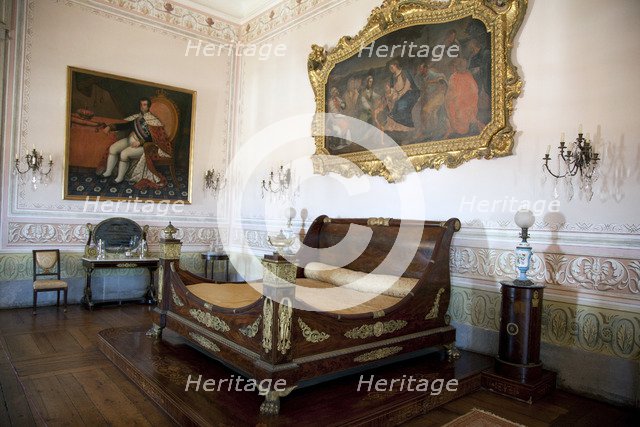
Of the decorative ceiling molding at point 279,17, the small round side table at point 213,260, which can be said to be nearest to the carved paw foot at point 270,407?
the small round side table at point 213,260

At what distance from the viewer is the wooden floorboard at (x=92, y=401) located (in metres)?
2.90

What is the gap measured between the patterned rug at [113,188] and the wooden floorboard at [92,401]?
8.78 feet

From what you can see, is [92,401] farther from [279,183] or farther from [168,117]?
[168,117]

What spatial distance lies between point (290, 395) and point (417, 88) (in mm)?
3586

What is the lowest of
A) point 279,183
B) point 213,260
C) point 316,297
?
point 213,260

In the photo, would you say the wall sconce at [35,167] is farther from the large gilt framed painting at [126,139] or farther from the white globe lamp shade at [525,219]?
the white globe lamp shade at [525,219]

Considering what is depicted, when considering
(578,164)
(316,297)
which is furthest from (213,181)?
(578,164)

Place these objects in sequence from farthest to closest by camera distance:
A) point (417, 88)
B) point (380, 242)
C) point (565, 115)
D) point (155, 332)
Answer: point (417, 88)
point (380, 242)
point (155, 332)
point (565, 115)

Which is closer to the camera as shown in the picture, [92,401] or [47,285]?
[92,401]

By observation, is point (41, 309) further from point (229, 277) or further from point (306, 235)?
point (306, 235)

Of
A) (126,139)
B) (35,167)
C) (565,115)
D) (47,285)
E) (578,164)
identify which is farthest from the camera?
(126,139)

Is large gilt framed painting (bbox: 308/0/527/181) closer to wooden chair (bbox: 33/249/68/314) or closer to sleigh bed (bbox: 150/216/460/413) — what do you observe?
sleigh bed (bbox: 150/216/460/413)

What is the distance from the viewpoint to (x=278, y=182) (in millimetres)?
7102

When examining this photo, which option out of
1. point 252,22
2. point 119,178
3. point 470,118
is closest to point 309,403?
point 470,118
